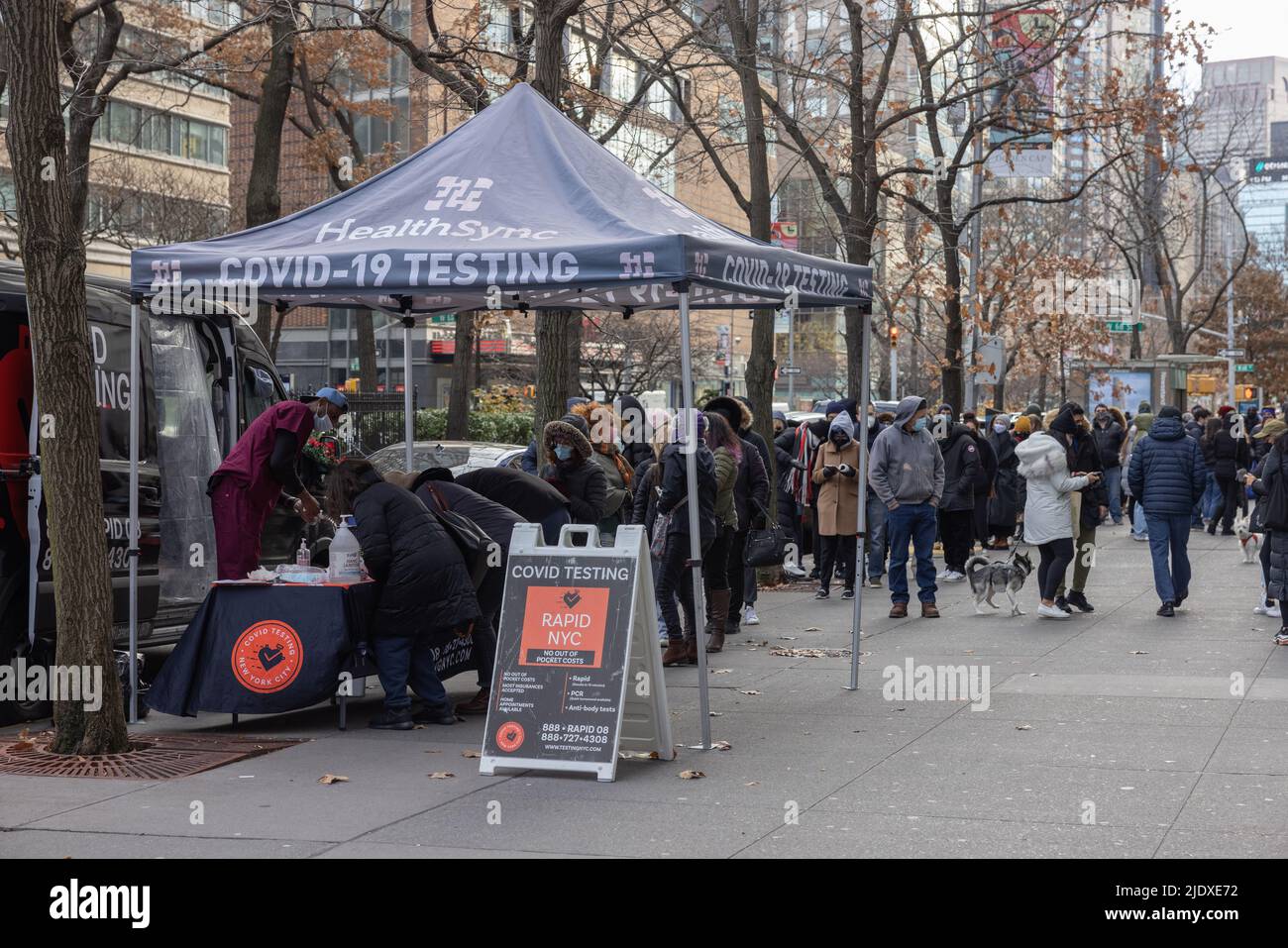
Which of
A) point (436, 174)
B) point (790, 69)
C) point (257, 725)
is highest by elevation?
point (790, 69)

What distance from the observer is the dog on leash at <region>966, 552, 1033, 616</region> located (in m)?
14.0

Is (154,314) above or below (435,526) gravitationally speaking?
above

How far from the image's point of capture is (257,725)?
925 cm

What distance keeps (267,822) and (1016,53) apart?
50.7 ft

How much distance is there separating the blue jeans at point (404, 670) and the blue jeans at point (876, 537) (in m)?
7.82

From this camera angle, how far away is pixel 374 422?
27.2 meters

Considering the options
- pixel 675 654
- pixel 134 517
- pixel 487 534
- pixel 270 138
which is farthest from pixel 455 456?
pixel 134 517

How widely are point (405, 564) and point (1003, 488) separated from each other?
13.4m

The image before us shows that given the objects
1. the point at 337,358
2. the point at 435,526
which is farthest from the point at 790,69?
the point at 337,358

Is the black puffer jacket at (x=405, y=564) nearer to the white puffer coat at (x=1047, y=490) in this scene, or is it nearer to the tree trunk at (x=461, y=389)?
the white puffer coat at (x=1047, y=490)

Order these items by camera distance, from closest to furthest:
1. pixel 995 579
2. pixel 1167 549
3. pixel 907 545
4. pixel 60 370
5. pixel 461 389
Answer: pixel 60 370 < pixel 1167 549 < pixel 995 579 < pixel 907 545 < pixel 461 389

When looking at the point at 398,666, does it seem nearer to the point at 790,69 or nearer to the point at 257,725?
the point at 257,725

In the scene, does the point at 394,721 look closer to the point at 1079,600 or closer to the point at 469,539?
the point at 469,539

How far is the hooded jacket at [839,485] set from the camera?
1511 centimetres
